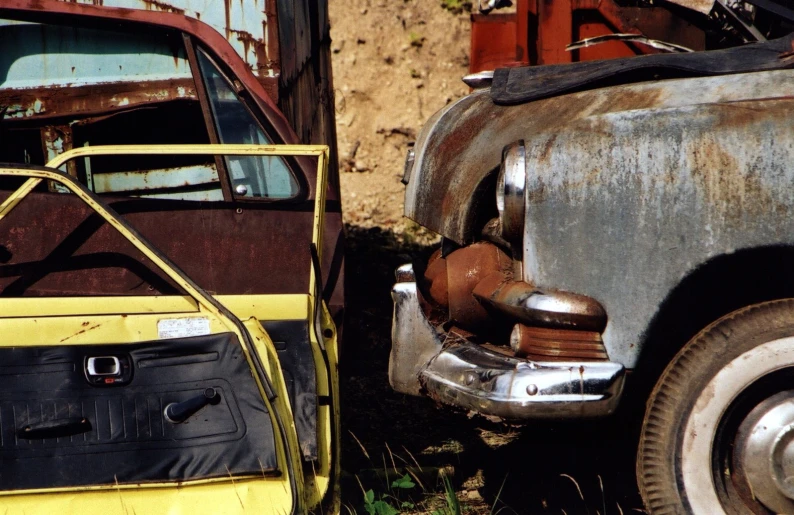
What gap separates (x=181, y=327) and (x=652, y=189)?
59.2 inches

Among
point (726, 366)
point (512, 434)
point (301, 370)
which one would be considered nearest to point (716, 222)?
point (726, 366)

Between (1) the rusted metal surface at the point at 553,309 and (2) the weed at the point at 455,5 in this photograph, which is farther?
(2) the weed at the point at 455,5

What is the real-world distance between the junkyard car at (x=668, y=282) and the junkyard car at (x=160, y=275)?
2.03 feet

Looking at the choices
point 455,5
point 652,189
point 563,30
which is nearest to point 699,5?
point 563,30

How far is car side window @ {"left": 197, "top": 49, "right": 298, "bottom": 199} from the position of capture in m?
3.38

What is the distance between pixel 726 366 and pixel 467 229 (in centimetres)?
95

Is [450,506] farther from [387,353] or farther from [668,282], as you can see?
[387,353]

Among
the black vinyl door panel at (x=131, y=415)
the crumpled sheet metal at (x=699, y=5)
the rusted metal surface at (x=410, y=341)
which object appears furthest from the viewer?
the crumpled sheet metal at (x=699, y=5)

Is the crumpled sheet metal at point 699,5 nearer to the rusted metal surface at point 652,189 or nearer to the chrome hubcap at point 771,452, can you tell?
the rusted metal surface at point 652,189

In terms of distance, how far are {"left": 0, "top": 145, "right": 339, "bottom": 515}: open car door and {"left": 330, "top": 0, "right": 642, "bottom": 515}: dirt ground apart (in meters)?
0.74

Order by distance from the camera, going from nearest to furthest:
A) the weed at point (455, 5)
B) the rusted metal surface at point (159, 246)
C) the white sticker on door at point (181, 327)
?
the white sticker on door at point (181, 327) < the rusted metal surface at point (159, 246) < the weed at point (455, 5)

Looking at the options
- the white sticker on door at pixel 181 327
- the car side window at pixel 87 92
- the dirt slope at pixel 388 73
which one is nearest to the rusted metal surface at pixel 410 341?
the white sticker on door at pixel 181 327

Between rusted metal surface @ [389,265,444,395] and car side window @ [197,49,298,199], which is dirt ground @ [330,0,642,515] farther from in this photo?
car side window @ [197,49,298,199]

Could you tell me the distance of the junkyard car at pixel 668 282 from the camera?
7.80 ft
